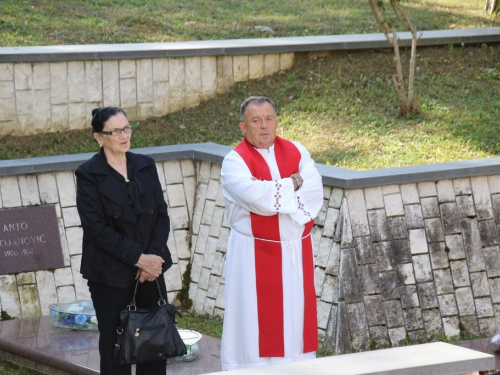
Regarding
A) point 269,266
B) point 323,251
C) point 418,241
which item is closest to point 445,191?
point 418,241

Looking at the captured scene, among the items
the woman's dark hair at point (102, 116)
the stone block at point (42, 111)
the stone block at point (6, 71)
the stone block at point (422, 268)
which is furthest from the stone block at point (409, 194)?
the stone block at point (6, 71)

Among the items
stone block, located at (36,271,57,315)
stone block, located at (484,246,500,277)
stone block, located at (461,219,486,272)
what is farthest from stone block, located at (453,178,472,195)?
stone block, located at (36,271,57,315)

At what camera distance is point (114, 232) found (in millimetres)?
4746

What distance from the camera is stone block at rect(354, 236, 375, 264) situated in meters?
6.34

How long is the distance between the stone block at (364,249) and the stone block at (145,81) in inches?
139

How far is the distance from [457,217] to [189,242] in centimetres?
226

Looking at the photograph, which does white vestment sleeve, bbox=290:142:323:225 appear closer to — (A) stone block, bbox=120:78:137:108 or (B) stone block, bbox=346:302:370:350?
(B) stone block, bbox=346:302:370:350

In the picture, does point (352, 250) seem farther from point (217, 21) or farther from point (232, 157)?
point (217, 21)

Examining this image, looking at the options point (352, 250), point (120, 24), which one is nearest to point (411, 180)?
point (352, 250)

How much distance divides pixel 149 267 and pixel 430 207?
265 centimetres

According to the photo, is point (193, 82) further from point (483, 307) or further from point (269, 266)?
point (269, 266)

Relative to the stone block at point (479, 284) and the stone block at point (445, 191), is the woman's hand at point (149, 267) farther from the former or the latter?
the stone block at point (479, 284)

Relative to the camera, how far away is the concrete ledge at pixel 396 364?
338 centimetres

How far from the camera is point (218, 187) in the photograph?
24.0 ft
